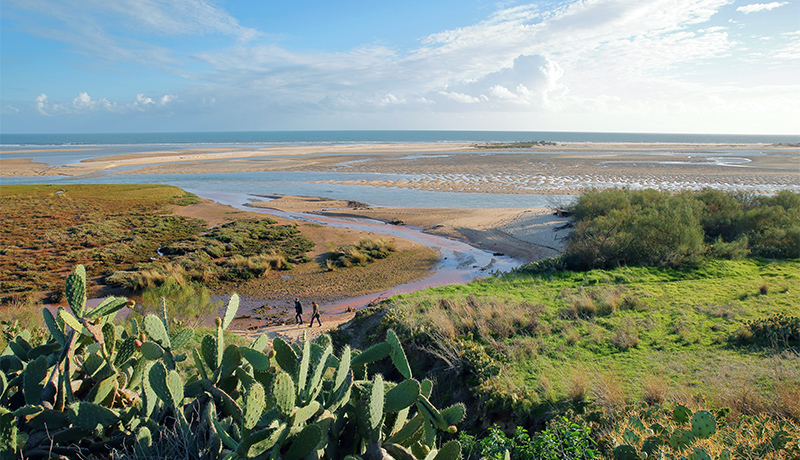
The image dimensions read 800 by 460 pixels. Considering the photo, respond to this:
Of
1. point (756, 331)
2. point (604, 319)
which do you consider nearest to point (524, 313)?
point (604, 319)


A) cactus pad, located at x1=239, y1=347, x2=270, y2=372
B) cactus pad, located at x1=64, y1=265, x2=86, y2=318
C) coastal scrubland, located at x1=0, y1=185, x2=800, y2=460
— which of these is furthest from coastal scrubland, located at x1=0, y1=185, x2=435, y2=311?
cactus pad, located at x1=239, y1=347, x2=270, y2=372

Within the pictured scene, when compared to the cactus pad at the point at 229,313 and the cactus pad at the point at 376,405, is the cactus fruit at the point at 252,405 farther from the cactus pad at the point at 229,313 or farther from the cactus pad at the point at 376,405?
the cactus pad at the point at 229,313

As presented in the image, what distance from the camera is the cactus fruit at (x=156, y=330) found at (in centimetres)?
258

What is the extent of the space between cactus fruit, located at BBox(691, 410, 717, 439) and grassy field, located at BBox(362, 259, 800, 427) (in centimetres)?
191

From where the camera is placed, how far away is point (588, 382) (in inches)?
227

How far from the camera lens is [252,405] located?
1.80 meters

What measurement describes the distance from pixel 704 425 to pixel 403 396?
279cm

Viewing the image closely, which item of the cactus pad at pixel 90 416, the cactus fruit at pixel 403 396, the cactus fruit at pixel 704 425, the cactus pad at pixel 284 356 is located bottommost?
Result: the cactus fruit at pixel 704 425

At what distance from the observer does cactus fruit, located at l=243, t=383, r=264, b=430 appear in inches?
69.6

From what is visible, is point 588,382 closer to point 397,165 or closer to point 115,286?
point 115,286

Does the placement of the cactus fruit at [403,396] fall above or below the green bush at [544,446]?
above

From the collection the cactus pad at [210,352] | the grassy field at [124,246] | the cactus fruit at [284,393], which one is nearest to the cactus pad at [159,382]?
the cactus pad at [210,352]

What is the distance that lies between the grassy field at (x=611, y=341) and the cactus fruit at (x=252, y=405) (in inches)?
188

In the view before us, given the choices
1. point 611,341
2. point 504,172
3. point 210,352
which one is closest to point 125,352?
point 210,352
